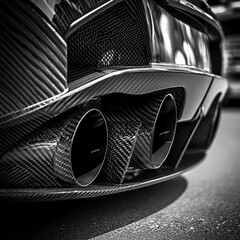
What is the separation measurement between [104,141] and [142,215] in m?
0.51

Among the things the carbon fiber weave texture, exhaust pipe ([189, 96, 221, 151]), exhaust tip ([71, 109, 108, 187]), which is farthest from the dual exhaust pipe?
exhaust pipe ([189, 96, 221, 151])

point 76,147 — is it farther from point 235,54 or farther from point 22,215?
point 235,54

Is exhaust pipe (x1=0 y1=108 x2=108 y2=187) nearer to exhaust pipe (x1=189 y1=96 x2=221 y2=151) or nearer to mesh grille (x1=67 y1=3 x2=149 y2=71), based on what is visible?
mesh grille (x1=67 y1=3 x2=149 y2=71)

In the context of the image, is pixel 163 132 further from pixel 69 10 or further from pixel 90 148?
pixel 69 10

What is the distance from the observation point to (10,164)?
1.43m

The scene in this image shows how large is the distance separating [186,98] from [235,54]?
19.4ft

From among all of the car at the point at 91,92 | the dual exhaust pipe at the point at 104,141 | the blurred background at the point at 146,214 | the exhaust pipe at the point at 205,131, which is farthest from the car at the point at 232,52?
the dual exhaust pipe at the point at 104,141

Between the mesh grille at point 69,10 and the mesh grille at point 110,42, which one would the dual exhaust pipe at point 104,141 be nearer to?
the mesh grille at point 110,42

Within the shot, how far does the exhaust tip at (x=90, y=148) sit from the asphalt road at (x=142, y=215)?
26 cm

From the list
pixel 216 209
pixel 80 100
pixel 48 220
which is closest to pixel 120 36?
pixel 80 100

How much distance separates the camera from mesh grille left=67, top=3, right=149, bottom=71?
5.07 feet

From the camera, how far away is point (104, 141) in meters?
1.59

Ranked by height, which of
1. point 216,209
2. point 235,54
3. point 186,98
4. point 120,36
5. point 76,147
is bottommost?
point 235,54

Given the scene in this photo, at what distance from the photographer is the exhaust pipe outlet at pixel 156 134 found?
1674 millimetres
